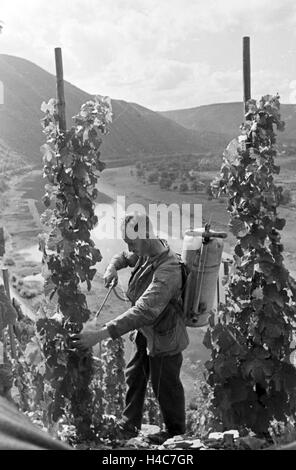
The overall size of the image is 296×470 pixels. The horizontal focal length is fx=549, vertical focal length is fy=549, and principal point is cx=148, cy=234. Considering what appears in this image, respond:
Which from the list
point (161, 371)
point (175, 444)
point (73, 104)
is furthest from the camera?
point (73, 104)

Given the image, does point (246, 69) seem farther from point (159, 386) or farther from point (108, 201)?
point (108, 201)

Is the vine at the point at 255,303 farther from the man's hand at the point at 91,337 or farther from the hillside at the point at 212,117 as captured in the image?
the hillside at the point at 212,117

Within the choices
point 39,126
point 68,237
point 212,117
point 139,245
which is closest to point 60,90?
point 68,237

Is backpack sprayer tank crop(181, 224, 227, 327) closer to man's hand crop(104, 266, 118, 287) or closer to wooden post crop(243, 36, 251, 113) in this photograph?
man's hand crop(104, 266, 118, 287)

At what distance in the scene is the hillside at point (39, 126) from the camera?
89938mm

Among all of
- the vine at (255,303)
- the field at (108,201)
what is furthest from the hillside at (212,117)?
the vine at (255,303)

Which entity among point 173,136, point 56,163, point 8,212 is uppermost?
point 173,136

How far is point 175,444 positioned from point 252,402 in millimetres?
1115

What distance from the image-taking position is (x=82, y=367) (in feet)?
15.9

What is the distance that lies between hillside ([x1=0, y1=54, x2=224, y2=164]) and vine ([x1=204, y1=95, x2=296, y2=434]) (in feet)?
261
